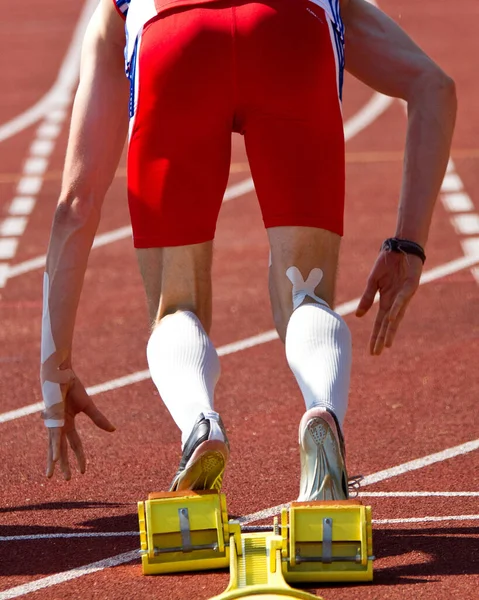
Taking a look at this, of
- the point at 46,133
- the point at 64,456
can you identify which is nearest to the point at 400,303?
the point at 64,456

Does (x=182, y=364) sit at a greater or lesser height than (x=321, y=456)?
greater

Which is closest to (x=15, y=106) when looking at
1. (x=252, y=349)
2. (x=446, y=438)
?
(x=252, y=349)

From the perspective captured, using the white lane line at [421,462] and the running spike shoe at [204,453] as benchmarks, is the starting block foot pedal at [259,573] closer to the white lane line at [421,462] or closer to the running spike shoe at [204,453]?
the running spike shoe at [204,453]

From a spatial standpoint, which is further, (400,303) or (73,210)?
(73,210)

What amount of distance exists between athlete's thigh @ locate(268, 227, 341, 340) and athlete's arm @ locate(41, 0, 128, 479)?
59 cm

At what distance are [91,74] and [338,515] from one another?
4.71ft

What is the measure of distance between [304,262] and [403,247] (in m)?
0.39

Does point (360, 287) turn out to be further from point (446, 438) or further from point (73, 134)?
point (73, 134)

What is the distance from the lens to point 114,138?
12.4 feet

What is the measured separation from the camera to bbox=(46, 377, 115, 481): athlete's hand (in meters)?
3.70

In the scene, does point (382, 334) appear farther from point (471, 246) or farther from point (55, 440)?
point (471, 246)

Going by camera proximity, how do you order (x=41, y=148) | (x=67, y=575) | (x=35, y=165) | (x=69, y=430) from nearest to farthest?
(x=67, y=575)
(x=69, y=430)
(x=35, y=165)
(x=41, y=148)

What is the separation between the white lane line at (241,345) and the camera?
578 centimetres

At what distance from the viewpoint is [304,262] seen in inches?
134
